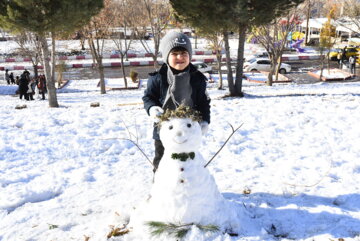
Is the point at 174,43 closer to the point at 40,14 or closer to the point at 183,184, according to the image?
the point at 183,184

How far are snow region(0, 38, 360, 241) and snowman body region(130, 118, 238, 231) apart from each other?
19cm

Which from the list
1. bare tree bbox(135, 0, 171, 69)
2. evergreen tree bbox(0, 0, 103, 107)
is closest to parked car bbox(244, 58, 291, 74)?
bare tree bbox(135, 0, 171, 69)

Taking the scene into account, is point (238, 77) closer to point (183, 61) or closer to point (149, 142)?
point (149, 142)

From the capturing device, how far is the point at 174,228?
288 cm

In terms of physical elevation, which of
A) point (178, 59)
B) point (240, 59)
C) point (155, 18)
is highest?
point (155, 18)

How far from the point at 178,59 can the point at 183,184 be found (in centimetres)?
123

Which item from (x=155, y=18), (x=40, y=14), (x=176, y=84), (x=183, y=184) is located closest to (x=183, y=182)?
(x=183, y=184)

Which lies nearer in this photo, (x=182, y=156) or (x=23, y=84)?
(x=182, y=156)

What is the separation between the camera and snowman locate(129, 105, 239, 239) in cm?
276

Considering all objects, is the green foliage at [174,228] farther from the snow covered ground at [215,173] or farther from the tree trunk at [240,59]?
the tree trunk at [240,59]

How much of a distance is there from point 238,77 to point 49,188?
868 centimetres

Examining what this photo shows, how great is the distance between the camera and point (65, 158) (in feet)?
17.9

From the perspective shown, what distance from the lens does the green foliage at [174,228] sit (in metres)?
2.85

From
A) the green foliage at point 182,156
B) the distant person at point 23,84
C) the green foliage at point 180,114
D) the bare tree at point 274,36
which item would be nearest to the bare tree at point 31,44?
the distant person at point 23,84
